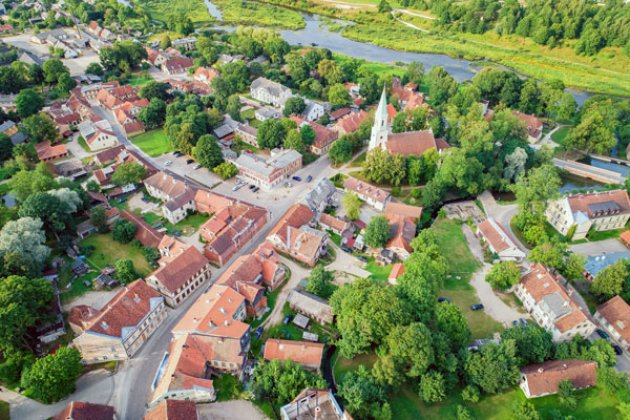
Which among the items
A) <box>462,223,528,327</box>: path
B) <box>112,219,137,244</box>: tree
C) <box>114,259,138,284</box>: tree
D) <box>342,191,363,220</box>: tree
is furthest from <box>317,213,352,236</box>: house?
<box>112,219,137,244</box>: tree

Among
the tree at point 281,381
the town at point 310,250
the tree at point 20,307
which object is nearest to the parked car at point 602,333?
the town at point 310,250

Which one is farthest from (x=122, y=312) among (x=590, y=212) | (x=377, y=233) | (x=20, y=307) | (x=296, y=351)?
(x=590, y=212)

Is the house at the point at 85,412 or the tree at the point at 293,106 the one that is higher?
the tree at the point at 293,106

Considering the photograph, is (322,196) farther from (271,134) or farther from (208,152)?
(208,152)

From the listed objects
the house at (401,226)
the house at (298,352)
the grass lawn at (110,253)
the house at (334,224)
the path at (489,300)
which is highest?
the house at (401,226)

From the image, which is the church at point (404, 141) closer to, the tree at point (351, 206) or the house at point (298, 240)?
the tree at point (351, 206)

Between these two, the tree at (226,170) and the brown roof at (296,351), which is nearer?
the brown roof at (296,351)
